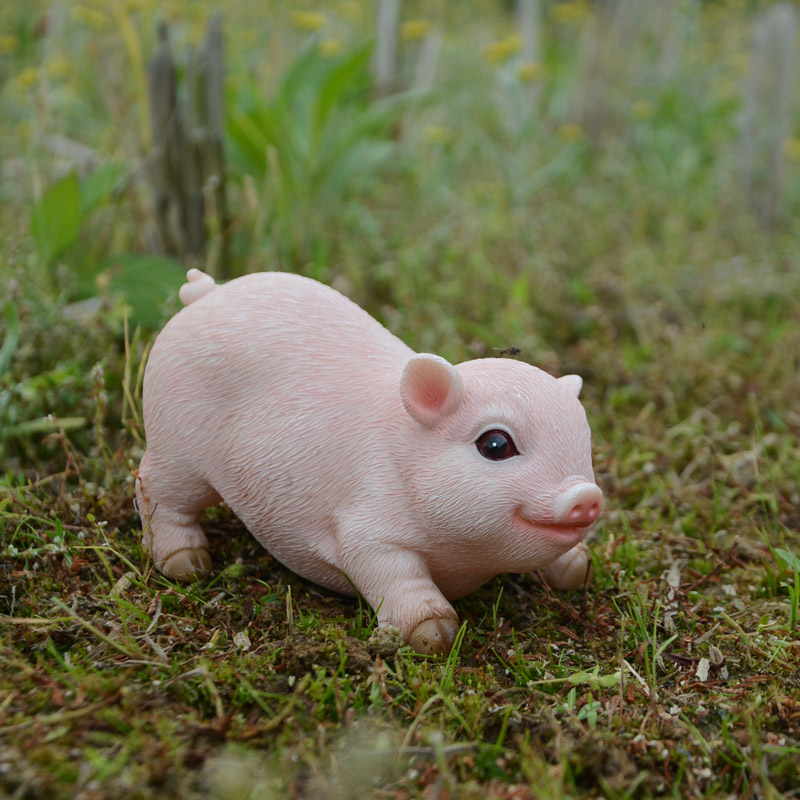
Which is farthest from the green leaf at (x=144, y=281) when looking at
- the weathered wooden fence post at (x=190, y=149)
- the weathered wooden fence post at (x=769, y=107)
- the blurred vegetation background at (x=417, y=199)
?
the weathered wooden fence post at (x=769, y=107)

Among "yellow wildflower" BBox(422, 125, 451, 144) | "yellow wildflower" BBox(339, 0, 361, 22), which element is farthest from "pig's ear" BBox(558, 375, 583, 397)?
"yellow wildflower" BBox(339, 0, 361, 22)

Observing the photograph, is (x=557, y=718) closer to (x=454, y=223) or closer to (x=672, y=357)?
(x=672, y=357)

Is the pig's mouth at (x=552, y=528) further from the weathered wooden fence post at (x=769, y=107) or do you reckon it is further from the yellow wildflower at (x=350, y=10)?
the yellow wildflower at (x=350, y=10)

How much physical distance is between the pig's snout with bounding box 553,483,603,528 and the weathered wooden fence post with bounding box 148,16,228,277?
2.52 metres

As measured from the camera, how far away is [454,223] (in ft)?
15.7

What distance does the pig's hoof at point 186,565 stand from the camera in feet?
7.33

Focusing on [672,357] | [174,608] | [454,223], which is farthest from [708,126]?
[174,608]

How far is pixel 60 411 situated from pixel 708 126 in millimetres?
5983

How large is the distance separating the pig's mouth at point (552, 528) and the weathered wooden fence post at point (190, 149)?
245cm

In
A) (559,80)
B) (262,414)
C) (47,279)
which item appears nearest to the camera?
(262,414)

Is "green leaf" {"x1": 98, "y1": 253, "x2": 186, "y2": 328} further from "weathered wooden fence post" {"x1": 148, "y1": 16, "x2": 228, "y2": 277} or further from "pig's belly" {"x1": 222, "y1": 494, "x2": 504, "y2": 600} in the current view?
"pig's belly" {"x1": 222, "y1": 494, "x2": 504, "y2": 600}

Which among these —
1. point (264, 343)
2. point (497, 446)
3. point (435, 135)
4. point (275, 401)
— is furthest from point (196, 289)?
point (435, 135)

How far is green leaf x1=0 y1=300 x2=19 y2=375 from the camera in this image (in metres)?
2.87

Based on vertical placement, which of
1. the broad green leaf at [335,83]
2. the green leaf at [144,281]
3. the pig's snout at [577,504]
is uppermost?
the broad green leaf at [335,83]
